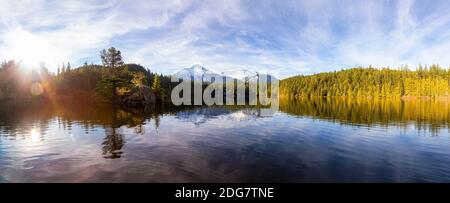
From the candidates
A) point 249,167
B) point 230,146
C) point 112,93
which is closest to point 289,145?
point 230,146

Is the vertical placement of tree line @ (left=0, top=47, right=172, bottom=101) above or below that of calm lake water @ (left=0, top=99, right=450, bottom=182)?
above

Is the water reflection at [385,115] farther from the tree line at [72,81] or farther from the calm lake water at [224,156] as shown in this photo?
the tree line at [72,81]

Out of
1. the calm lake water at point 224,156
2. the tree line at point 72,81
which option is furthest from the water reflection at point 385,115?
the tree line at point 72,81

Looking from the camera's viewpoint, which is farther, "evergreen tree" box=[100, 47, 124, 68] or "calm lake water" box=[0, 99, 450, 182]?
"evergreen tree" box=[100, 47, 124, 68]

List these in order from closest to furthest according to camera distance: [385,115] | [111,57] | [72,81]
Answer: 1. [385,115]
2. [111,57]
3. [72,81]

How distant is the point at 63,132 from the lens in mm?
37656

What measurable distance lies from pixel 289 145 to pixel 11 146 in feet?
101

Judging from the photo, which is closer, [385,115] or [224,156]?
[224,156]

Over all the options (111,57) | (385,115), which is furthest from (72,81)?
(385,115)

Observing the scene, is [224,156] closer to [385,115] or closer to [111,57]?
[385,115]

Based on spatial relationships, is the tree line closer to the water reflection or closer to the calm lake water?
the water reflection

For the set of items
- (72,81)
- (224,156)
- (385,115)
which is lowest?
(224,156)

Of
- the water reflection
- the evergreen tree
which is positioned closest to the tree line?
the evergreen tree

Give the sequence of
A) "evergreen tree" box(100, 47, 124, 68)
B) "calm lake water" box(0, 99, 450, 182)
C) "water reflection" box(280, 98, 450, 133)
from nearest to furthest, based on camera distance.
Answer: "calm lake water" box(0, 99, 450, 182) < "water reflection" box(280, 98, 450, 133) < "evergreen tree" box(100, 47, 124, 68)
